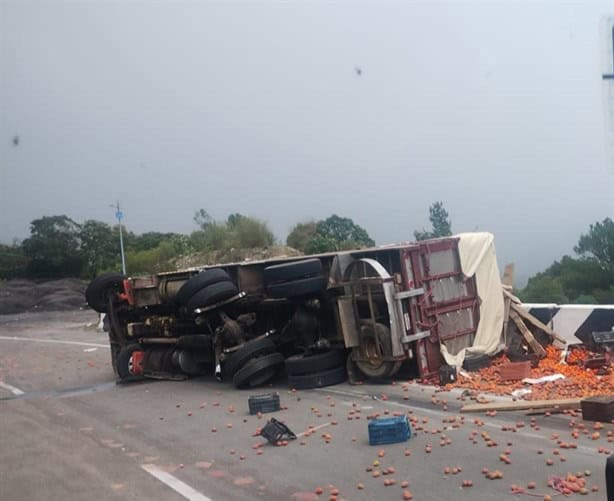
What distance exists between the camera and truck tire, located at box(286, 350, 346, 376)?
10516mm

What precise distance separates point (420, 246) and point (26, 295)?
3888cm

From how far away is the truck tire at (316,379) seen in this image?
10.4 meters

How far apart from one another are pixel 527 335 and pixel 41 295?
128 feet

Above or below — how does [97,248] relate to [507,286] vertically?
above

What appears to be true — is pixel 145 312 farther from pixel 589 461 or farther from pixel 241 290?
pixel 589 461

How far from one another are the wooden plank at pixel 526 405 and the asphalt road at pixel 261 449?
7.0 inches

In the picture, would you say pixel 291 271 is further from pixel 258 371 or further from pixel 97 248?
pixel 97 248

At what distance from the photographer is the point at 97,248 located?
52.7m

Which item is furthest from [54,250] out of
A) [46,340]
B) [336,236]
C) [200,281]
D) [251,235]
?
[200,281]

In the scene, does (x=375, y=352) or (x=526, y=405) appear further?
(x=375, y=352)

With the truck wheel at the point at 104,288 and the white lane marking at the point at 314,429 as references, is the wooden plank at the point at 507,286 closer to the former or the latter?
the white lane marking at the point at 314,429

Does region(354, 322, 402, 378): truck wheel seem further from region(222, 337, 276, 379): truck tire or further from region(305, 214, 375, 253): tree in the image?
region(305, 214, 375, 253): tree

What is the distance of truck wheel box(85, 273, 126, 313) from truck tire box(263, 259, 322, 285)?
4.46m

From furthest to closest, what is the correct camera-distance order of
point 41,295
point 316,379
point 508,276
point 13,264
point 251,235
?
point 13,264
point 41,295
point 251,235
point 508,276
point 316,379
